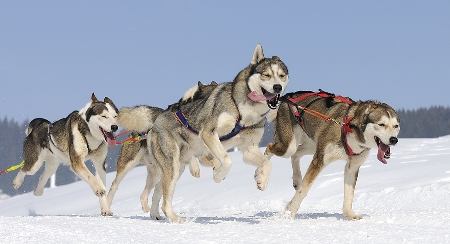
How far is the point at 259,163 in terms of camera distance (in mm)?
6164

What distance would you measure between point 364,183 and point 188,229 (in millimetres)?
5734

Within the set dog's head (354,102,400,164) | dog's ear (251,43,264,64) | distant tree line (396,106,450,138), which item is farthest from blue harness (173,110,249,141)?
distant tree line (396,106,450,138)

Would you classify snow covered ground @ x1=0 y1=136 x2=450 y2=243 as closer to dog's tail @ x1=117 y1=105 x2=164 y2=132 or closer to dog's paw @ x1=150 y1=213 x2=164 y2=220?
dog's paw @ x1=150 y1=213 x2=164 y2=220

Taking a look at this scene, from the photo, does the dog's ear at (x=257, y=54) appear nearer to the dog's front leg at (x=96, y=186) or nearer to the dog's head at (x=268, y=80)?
the dog's head at (x=268, y=80)

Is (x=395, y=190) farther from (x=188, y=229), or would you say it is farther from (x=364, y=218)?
(x=188, y=229)

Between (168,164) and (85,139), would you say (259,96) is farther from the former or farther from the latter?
(85,139)

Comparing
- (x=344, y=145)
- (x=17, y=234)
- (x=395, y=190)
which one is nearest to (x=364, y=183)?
(x=395, y=190)

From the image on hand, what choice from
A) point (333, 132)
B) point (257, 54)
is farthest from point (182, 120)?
point (333, 132)

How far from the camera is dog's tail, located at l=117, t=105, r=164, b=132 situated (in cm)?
720

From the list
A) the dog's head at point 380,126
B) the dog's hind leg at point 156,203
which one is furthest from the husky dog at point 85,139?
the dog's head at point 380,126

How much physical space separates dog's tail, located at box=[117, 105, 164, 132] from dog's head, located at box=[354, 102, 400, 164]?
2.26 m

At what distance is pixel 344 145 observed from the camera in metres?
6.32

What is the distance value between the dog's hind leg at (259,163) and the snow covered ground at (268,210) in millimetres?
374

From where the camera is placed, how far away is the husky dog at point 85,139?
7.90 m
